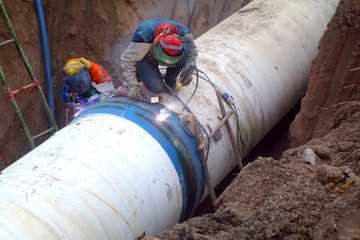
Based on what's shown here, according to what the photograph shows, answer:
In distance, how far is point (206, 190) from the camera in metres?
3.70

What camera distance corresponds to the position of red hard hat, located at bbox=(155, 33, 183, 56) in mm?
3212

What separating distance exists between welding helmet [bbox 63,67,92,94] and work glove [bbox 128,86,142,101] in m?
1.17

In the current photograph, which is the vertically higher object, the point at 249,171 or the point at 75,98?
the point at 75,98

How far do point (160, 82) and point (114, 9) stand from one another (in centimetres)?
250

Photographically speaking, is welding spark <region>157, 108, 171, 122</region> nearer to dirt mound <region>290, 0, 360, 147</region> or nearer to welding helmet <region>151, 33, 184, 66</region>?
welding helmet <region>151, 33, 184, 66</region>

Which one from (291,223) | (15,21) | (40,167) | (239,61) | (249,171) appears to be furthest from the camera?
(15,21)

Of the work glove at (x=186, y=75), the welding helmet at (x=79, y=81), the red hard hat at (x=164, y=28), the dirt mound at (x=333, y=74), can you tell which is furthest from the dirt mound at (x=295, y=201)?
the welding helmet at (x=79, y=81)

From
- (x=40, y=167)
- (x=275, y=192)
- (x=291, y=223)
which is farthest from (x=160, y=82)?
(x=291, y=223)

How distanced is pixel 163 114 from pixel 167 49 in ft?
2.13

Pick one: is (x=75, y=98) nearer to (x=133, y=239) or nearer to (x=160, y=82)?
(x=160, y=82)

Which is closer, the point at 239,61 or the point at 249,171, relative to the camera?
the point at 249,171

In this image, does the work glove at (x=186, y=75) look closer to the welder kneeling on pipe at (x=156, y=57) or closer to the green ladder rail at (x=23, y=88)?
the welder kneeling on pipe at (x=156, y=57)

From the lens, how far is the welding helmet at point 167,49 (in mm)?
3217

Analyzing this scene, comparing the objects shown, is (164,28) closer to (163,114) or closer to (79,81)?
(163,114)
